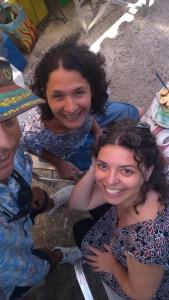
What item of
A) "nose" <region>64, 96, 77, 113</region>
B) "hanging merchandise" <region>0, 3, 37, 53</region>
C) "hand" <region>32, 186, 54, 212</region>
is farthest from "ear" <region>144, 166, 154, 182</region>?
"hanging merchandise" <region>0, 3, 37, 53</region>

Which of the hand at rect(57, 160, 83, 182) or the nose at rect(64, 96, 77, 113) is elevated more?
the nose at rect(64, 96, 77, 113)

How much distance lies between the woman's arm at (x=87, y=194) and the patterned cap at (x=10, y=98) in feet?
1.94

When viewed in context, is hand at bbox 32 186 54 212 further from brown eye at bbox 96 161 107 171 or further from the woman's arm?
brown eye at bbox 96 161 107 171

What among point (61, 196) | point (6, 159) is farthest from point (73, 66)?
point (61, 196)

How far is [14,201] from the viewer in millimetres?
1433

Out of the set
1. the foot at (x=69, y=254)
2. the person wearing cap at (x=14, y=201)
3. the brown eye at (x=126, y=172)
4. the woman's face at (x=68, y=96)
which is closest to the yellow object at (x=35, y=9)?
the woman's face at (x=68, y=96)

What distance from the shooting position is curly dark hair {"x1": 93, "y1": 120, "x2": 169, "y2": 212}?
1.33m

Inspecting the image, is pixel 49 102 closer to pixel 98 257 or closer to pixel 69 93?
pixel 69 93

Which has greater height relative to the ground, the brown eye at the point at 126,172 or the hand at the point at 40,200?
the brown eye at the point at 126,172

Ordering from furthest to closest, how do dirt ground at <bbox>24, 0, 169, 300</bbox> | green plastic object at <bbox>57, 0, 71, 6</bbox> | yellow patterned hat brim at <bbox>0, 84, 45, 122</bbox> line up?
green plastic object at <bbox>57, 0, 71, 6</bbox>, dirt ground at <bbox>24, 0, 169, 300</bbox>, yellow patterned hat brim at <bbox>0, 84, 45, 122</bbox>

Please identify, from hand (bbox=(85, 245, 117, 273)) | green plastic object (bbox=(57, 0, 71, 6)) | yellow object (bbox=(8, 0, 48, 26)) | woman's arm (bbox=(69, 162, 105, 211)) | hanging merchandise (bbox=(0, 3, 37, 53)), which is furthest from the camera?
green plastic object (bbox=(57, 0, 71, 6))

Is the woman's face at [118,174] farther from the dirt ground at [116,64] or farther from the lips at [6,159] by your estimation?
the dirt ground at [116,64]

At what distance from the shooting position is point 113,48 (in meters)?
3.12

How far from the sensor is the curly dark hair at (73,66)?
1.62 m
